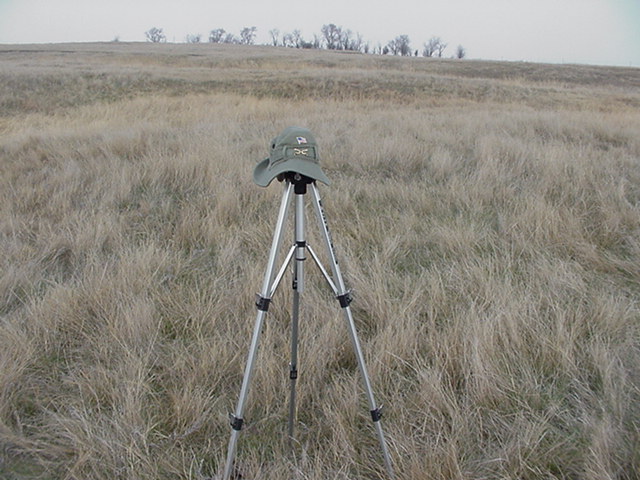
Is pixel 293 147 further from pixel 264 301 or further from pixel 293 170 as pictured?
pixel 264 301

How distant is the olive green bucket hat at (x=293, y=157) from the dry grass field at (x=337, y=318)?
51.3 inches

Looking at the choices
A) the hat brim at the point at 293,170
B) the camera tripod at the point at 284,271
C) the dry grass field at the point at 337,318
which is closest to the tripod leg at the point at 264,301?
the camera tripod at the point at 284,271

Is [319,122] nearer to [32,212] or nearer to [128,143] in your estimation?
[128,143]

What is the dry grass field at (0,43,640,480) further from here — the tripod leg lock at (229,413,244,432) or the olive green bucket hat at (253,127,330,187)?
the olive green bucket hat at (253,127,330,187)

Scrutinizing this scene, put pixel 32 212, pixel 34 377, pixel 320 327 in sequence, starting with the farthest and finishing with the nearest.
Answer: pixel 32 212 → pixel 320 327 → pixel 34 377

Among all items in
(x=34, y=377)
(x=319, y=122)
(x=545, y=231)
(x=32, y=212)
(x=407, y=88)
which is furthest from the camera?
(x=407, y=88)

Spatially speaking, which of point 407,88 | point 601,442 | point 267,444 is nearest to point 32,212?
point 267,444

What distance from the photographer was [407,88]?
1922cm

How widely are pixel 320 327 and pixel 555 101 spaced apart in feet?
61.9

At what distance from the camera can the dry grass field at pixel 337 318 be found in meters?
2.02

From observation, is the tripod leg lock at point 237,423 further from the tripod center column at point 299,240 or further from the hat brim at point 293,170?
the hat brim at point 293,170

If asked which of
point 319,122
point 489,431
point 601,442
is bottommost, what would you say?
point 489,431

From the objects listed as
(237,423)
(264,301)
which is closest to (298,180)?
(264,301)

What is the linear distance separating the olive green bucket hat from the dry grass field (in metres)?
1.30
